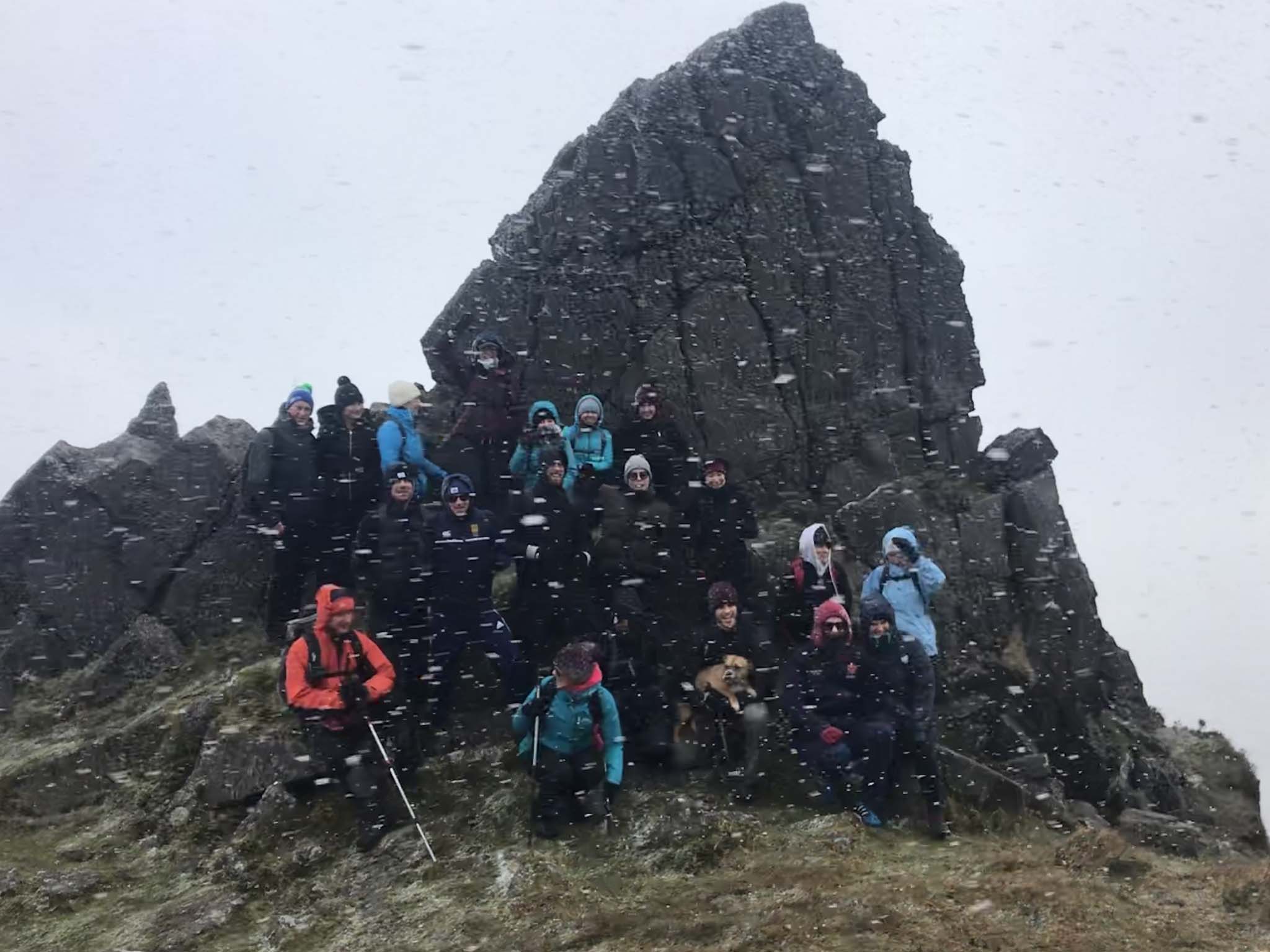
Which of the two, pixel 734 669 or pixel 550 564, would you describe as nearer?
pixel 734 669

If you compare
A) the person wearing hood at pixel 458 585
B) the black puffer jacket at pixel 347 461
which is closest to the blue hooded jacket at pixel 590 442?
the person wearing hood at pixel 458 585

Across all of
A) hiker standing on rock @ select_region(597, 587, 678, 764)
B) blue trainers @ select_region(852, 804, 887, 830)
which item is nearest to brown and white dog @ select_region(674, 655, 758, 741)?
hiker standing on rock @ select_region(597, 587, 678, 764)

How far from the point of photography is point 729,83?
19109 mm

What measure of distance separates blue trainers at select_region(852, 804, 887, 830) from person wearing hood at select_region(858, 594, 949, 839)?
1.10 ft

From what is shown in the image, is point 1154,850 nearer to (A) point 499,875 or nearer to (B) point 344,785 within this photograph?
(A) point 499,875

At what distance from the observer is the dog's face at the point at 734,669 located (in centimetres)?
1034

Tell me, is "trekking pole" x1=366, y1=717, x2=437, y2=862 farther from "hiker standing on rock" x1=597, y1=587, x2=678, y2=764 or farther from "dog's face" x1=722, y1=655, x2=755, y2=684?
"dog's face" x1=722, y1=655, x2=755, y2=684

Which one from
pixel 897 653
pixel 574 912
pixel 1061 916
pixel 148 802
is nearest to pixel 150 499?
pixel 148 802

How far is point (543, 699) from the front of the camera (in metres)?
9.51

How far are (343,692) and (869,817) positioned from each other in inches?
215

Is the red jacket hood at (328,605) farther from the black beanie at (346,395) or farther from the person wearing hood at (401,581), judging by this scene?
the black beanie at (346,395)

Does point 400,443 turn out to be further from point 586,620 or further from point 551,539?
point 586,620

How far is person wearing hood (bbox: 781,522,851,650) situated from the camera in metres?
10.9

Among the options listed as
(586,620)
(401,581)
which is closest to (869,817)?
(586,620)
